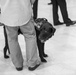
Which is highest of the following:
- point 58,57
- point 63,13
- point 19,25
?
point 19,25

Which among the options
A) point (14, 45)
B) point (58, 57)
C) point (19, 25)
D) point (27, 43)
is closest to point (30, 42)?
point (27, 43)

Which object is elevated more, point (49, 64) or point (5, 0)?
point (5, 0)

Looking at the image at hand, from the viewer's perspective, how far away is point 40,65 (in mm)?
3195

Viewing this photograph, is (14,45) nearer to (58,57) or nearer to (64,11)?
(58,57)

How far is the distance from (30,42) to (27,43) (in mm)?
48

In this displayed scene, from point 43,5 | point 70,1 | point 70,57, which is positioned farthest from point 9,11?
point 70,1

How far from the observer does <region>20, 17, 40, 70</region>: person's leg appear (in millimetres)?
2848

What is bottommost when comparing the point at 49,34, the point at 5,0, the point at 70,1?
the point at 70,1

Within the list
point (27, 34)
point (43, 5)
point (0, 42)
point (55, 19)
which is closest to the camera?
point (27, 34)

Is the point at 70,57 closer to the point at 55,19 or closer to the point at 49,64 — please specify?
the point at 49,64

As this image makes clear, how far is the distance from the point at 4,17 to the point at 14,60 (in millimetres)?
628

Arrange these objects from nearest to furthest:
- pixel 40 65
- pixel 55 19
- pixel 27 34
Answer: pixel 27 34 < pixel 40 65 < pixel 55 19

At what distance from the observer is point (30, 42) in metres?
2.92

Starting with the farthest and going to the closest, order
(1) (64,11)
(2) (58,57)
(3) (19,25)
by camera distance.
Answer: (1) (64,11)
(2) (58,57)
(3) (19,25)
